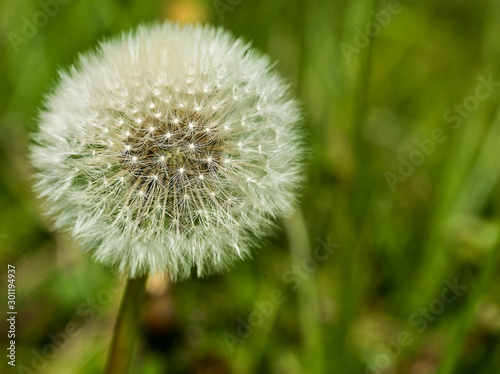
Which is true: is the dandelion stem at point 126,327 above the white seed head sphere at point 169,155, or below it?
below

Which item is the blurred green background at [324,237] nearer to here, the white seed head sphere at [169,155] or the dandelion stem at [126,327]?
the white seed head sphere at [169,155]

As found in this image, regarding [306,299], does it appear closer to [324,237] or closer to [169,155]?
[324,237]

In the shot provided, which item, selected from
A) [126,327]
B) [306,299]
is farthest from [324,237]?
[126,327]

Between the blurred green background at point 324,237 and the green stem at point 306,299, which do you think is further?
the blurred green background at point 324,237

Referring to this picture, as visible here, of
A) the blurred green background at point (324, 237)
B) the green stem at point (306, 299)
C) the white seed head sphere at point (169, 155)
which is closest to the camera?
the white seed head sphere at point (169, 155)

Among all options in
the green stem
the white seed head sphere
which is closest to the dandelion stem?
the white seed head sphere

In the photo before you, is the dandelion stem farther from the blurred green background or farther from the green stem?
the green stem

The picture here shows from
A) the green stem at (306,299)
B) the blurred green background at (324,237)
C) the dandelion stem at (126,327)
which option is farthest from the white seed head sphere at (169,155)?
the green stem at (306,299)
